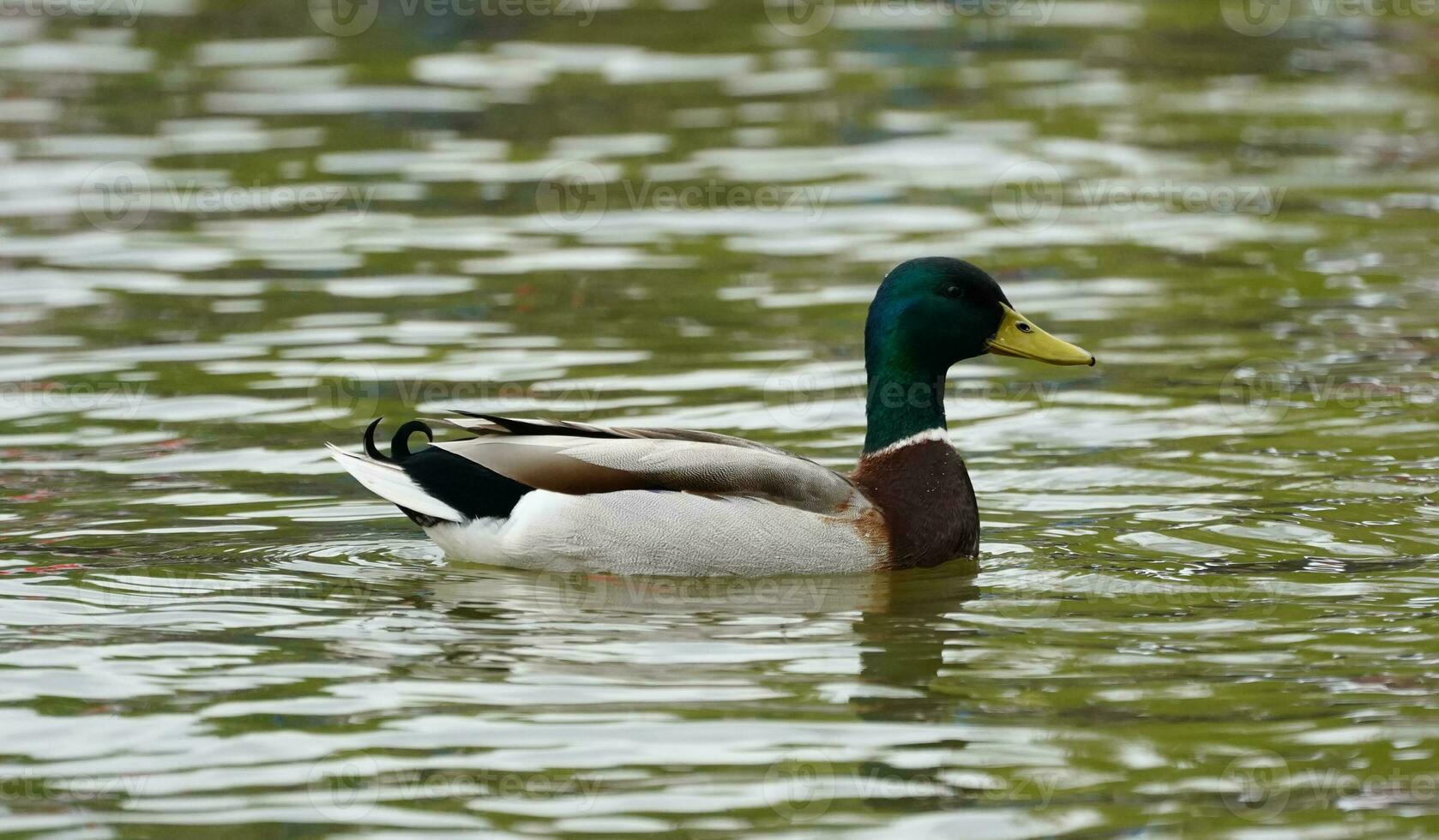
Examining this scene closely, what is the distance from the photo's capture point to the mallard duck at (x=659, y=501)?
9.20m

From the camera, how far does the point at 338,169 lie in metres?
18.0

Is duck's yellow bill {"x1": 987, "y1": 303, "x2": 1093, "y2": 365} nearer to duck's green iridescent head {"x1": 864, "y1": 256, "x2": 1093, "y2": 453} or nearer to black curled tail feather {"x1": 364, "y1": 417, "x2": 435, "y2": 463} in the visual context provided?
duck's green iridescent head {"x1": 864, "y1": 256, "x2": 1093, "y2": 453}

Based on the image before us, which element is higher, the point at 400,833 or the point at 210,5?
the point at 210,5

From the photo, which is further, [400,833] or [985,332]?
[985,332]

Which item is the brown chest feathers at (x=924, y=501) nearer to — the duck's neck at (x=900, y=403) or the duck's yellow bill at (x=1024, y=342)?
the duck's neck at (x=900, y=403)

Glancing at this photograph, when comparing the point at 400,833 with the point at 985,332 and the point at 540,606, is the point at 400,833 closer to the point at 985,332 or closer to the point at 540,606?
the point at 540,606

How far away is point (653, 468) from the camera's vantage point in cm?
919

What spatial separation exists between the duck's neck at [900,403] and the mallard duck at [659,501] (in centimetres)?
15

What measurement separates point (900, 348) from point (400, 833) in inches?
159

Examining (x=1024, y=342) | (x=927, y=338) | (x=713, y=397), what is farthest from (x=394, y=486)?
(x=713, y=397)

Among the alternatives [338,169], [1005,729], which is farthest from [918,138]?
[1005,729]

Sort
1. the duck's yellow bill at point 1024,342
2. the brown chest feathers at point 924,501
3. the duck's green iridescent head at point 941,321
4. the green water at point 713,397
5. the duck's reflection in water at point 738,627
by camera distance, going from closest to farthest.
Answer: the green water at point 713,397
the duck's reflection in water at point 738,627
the brown chest feathers at point 924,501
the duck's green iridescent head at point 941,321
the duck's yellow bill at point 1024,342

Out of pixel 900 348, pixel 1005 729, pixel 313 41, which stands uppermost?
pixel 313 41

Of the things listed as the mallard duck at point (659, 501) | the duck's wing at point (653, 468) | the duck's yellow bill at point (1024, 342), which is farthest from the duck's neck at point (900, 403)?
the duck's wing at point (653, 468)
